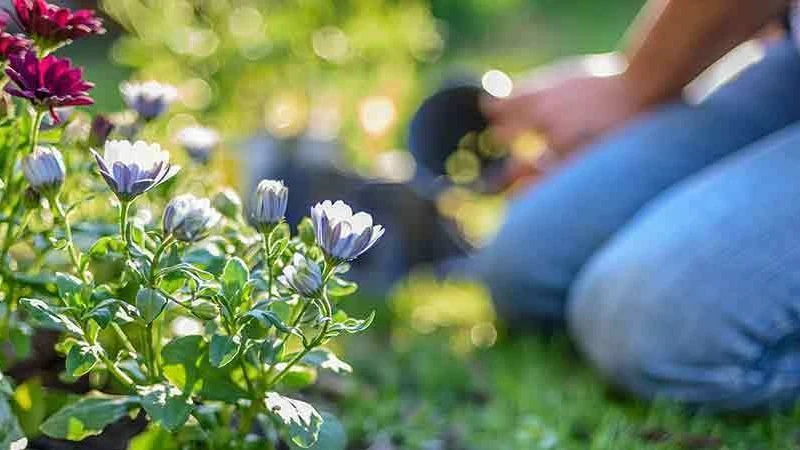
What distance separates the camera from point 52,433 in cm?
110

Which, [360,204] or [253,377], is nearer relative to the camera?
[253,377]

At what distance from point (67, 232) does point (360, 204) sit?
1.44m

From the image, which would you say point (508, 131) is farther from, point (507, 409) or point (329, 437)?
point (329, 437)

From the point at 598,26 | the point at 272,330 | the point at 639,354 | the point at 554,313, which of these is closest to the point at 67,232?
the point at 272,330

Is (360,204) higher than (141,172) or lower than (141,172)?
higher

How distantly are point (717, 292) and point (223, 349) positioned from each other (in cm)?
71

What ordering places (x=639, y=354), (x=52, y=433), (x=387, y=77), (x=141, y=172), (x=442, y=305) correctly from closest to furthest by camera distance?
1. (x=141, y=172)
2. (x=52, y=433)
3. (x=639, y=354)
4. (x=442, y=305)
5. (x=387, y=77)

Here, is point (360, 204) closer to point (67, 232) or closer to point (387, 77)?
point (387, 77)

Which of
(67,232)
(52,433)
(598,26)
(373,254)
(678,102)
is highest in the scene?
(598,26)

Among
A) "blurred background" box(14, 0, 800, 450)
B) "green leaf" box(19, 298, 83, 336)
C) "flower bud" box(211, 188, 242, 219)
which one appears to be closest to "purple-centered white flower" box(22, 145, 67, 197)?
"green leaf" box(19, 298, 83, 336)

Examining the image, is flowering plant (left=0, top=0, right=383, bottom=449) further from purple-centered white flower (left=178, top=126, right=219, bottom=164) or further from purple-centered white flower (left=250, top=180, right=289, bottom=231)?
purple-centered white flower (left=178, top=126, right=219, bottom=164)

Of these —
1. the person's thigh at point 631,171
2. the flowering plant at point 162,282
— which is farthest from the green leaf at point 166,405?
the person's thigh at point 631,171

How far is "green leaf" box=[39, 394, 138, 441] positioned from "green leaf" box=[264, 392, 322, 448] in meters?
0.17

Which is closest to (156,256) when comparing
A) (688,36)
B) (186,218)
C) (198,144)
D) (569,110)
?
(186,218)
